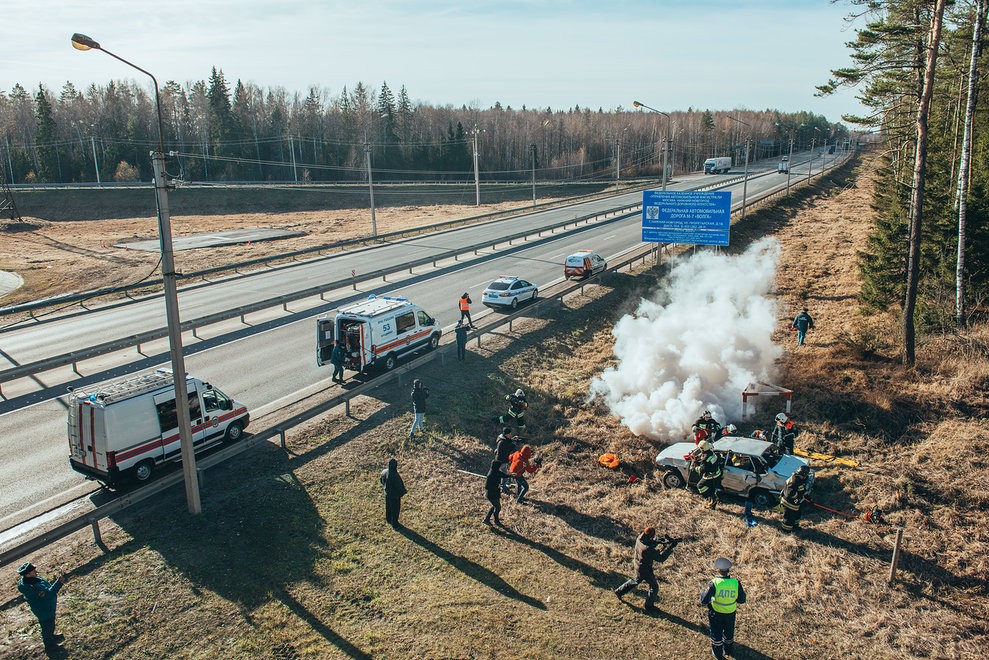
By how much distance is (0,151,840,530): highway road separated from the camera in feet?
46.2

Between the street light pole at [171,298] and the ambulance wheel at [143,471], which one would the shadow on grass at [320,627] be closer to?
the street light pole at [171,298]

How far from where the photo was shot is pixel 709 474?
13203 millimetres

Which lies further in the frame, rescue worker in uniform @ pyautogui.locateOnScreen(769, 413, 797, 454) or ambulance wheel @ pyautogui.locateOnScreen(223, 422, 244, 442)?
rescue worker in uniform @ pyautogui.locateOnScreen(769, 413, 797, 454)

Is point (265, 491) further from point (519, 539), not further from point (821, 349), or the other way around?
point (821, 349)

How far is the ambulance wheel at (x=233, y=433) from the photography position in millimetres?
14680

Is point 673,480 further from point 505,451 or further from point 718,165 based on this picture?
point 718,165

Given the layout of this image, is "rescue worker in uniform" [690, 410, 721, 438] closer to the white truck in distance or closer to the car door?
the car door

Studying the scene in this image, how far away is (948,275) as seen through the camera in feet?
72.8

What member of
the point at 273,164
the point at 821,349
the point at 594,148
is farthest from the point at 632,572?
the point at 594,148

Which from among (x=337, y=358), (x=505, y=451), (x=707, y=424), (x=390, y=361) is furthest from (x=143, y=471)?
(x=707, y=424)

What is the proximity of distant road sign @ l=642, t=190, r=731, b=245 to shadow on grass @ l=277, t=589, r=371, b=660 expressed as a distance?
27585 millimetres

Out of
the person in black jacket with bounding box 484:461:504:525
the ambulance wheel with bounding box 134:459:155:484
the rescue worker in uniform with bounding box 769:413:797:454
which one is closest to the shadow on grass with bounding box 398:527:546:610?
the person in black jacket with bounding box 484:461:504:525

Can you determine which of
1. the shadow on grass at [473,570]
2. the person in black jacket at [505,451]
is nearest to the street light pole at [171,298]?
the shadow on grass at [473,570]

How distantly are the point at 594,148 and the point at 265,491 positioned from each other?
137582 millimetres
